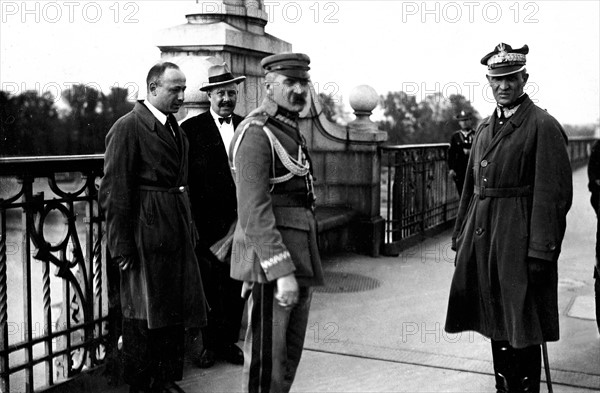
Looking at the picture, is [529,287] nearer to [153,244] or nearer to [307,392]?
[307,392]

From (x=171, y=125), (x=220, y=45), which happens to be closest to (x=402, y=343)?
(x=171, y=125)

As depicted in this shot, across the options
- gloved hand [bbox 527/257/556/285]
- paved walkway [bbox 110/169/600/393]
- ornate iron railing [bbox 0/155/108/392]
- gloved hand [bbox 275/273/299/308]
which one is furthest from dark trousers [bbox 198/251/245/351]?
gloved hand [bbox 527/257/556/285]

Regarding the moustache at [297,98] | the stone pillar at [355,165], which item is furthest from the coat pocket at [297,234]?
the stone pillar at [355,165]

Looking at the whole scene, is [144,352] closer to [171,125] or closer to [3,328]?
[3,328]

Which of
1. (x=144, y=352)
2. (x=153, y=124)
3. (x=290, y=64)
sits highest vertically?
(x=290, y=64)

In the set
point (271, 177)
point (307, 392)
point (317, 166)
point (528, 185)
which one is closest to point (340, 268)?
point (317, 166)

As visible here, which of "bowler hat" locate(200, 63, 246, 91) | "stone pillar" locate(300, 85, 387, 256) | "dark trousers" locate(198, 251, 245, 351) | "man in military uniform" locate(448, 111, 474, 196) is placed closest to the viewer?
"bowler hat" locate(200, 63, 246, 91)

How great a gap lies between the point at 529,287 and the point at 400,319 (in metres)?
2.17

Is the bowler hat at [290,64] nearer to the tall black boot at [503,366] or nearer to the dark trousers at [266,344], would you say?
the dark trousers at [266,344]

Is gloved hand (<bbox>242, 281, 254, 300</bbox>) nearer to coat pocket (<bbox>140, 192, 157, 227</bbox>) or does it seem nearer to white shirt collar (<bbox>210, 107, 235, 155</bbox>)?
coat pocket (<bbox>140, 192, 157, 227</bbox>)

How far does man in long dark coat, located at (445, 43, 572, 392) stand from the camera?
12.3ft

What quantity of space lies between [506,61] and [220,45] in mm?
2603

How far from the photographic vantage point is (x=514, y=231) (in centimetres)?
384

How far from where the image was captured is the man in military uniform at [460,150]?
35.3ft
